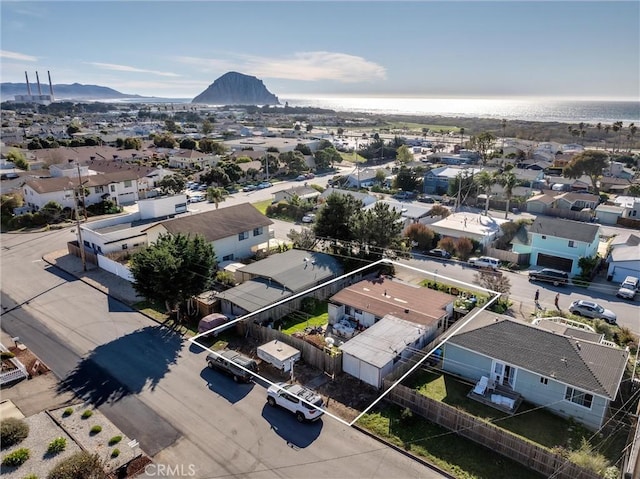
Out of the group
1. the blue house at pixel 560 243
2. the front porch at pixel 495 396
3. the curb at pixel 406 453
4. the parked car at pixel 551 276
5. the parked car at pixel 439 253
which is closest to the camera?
the curb at pixel 406 453

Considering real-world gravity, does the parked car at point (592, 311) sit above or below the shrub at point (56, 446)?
above

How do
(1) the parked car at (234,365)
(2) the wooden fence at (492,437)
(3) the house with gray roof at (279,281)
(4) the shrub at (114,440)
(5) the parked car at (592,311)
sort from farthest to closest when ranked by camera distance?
(5) the parked car at (592,311) → (3) the house with gray roof at (279,281) → (1) the parked car at (234,365) → (4) the shrub at (114,440) → (2) the wooden fence at (492,437)

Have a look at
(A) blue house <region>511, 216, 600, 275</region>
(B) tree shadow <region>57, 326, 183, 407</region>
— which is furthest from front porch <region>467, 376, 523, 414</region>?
(A) blue house <region>511, 216, 600, 275</region>

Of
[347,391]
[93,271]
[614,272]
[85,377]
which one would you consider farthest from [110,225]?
[614,272]

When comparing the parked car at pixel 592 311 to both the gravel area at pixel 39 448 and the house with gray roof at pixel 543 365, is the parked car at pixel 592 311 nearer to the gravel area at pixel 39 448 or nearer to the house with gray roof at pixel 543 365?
the house with gray roof at pixel 543 365

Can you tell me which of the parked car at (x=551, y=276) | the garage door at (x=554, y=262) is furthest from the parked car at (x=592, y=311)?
the garage door at (x=554, y=262)

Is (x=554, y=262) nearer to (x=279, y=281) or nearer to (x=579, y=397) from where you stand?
Result: (x=579, y=397)

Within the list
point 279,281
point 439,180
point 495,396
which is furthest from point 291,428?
point 439,180
